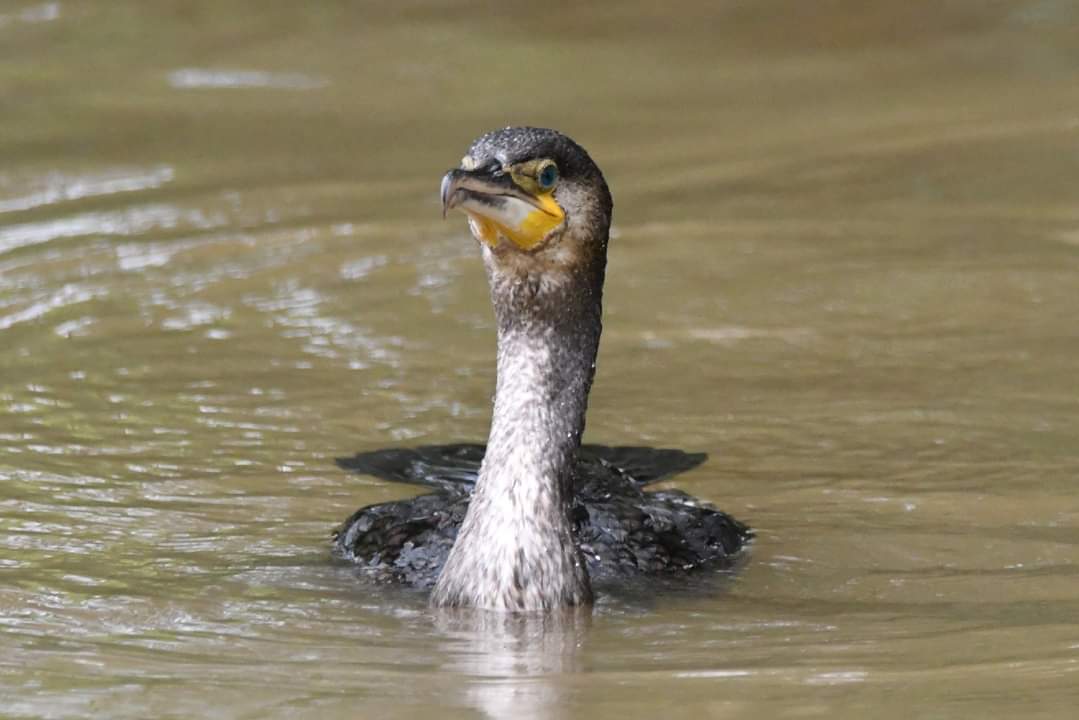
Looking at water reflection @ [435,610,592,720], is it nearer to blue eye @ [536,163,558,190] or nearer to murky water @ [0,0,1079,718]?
murky water @ [0,0,1079,718]

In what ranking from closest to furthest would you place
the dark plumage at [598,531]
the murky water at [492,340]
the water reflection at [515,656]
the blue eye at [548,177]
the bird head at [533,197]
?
the water reflection at [515,656]
the murky water at [492,340]
the bird head at [533,197]
the blue eye at [548,177]
the dark plumage at [598,531]

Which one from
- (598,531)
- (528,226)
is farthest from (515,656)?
(528,226)

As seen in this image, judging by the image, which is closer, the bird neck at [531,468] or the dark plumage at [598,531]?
the bird neck at [531,468]

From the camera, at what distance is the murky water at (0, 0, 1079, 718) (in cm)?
545

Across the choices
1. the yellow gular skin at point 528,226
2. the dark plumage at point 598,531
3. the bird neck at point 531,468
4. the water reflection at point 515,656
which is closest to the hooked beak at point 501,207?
the yellow gular skin at point 528,226

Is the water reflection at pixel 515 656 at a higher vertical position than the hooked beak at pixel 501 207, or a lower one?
lower

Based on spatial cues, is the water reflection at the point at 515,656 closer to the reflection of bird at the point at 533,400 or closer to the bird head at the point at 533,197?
the reflection of bird at the point at 533,400

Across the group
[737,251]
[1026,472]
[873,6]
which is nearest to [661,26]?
[873,6]

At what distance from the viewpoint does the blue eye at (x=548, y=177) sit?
5723 millimetres

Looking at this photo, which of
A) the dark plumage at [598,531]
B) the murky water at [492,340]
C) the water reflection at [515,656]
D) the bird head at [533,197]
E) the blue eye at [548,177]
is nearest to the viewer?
the water reflection at [515,656]

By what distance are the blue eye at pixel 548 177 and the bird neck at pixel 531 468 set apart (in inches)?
12.3

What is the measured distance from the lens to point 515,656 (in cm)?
549

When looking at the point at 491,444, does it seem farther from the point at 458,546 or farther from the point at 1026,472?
the point at 1026,472

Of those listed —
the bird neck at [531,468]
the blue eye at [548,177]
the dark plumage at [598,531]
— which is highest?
the blue eye at [548,177]
